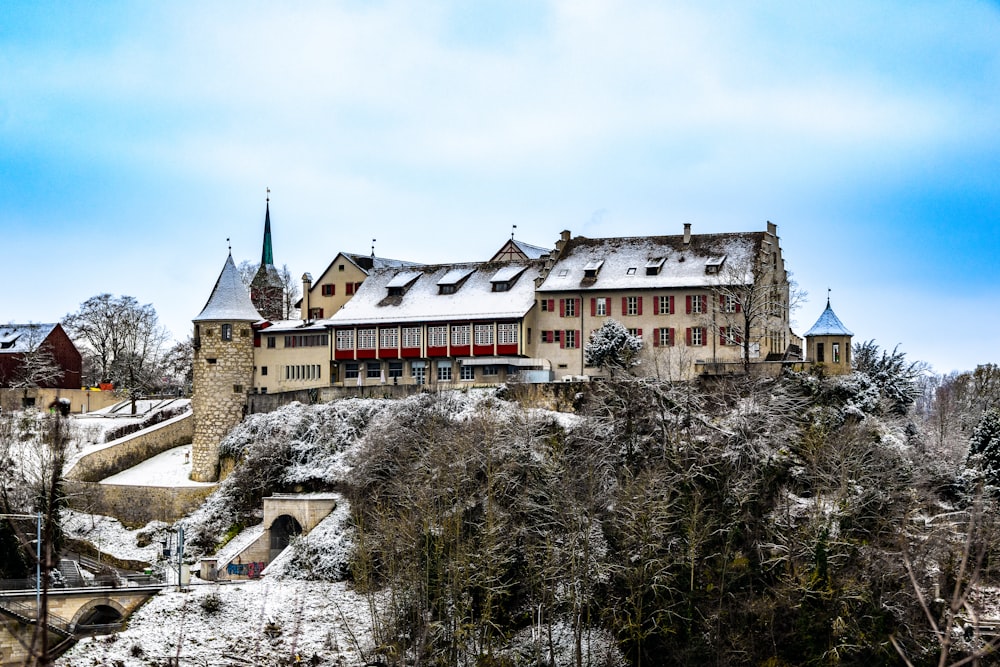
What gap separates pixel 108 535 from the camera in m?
51.8

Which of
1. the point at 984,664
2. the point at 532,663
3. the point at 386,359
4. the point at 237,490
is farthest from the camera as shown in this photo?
the point at 386,359

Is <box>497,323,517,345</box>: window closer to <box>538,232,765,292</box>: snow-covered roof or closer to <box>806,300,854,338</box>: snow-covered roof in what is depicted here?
<box>538,232,765,292</box>: snow-covered roof

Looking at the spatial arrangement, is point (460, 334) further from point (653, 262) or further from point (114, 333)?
point (114, 333)

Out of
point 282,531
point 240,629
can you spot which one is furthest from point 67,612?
point 282,531

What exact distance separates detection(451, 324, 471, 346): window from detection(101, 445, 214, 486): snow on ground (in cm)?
1301

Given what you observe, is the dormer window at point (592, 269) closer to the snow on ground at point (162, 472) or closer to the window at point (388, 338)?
the window at point (388, 338)

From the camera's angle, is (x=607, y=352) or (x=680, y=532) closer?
(x=680, y=532)

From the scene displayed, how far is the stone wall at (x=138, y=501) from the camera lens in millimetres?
53281

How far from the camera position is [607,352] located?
178ft

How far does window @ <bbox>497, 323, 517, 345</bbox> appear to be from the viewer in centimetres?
5753

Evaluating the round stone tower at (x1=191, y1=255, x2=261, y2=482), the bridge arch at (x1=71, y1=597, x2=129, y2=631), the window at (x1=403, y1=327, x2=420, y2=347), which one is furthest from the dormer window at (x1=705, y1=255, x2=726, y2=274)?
the bridge arch at (x1=71, y1=597, x2=129, y2=631)

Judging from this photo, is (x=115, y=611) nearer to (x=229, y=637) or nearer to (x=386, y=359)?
(x=229, y=637)

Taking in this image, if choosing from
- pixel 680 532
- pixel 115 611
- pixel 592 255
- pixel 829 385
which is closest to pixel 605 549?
pixel 680 532

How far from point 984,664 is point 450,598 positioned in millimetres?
16256
